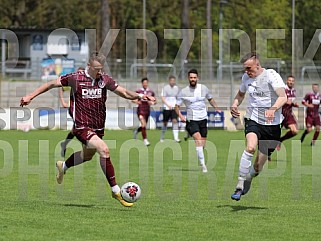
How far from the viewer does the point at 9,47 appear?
170ft

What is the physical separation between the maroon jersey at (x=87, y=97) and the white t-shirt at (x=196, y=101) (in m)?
Answer: 6.25

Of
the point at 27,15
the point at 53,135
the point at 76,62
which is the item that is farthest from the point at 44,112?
the point at 27,15

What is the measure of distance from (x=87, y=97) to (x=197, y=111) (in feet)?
21.4

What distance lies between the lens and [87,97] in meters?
12.3

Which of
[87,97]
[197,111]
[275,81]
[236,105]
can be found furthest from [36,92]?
[197,111]

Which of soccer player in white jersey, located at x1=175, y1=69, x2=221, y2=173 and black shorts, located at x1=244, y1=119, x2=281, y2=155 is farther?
soccer player in white jersey, located at x1=175, y1=69, x2=221, y2=173

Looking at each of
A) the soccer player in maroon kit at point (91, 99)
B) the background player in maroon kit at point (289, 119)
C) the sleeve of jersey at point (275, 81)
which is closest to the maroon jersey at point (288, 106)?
the background player in maroon kit at point (289, 119)

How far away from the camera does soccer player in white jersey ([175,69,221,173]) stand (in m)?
18.3

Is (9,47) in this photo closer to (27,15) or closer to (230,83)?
(27,15)

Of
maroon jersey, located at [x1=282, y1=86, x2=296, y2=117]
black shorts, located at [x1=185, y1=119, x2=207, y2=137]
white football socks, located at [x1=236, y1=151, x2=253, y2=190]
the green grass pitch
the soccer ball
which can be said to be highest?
maroon jersey, located at [x1=282, y1=86, x2=296, y2=117]

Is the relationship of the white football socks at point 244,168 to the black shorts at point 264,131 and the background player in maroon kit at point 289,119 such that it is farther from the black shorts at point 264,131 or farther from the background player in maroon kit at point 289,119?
the background player in maroon kit at point 289,119

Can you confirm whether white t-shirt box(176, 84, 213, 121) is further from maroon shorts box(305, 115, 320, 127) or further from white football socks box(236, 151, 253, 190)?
maroon shorts box(305, 115, 320, 127)

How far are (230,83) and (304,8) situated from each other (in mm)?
25263

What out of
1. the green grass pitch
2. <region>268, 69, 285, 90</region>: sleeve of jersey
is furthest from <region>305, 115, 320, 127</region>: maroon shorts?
<region>268, 69, 285, 90</region>: sleeve of jersey
